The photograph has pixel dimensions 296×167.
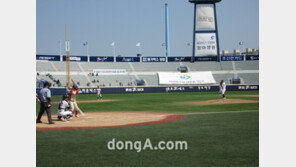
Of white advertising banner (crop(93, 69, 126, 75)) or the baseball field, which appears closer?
the baseball field

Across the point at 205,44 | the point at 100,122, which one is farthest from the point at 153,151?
the point at 205,44

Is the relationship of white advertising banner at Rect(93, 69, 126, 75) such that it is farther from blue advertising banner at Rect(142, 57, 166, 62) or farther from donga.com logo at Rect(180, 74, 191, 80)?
donga.com logo at Rect(180, 74, 191, 80)

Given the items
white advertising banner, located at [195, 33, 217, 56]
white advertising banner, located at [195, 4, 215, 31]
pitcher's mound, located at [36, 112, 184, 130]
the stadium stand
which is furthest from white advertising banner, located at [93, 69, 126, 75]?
pitcher's mound, located at [36, 112, 184, 130]

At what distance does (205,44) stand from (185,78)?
29.9 ft

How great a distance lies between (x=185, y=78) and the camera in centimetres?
6719

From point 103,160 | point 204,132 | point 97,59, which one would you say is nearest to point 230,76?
point 97,59

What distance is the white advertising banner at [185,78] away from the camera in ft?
216

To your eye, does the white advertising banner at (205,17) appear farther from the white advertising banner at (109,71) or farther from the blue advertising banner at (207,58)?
the white advertising banner at (109,71)

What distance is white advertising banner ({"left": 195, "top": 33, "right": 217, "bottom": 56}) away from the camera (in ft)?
223

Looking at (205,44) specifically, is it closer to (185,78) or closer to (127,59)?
(185,78)

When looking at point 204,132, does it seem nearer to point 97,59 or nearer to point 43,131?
point 43,131

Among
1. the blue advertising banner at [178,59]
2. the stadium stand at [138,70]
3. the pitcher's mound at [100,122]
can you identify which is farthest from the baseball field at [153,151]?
the blue advertising banner at [178,59]

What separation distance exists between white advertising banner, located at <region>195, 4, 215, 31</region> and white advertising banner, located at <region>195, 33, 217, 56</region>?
5.88 ft

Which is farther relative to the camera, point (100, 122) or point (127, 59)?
point (127, 59)
